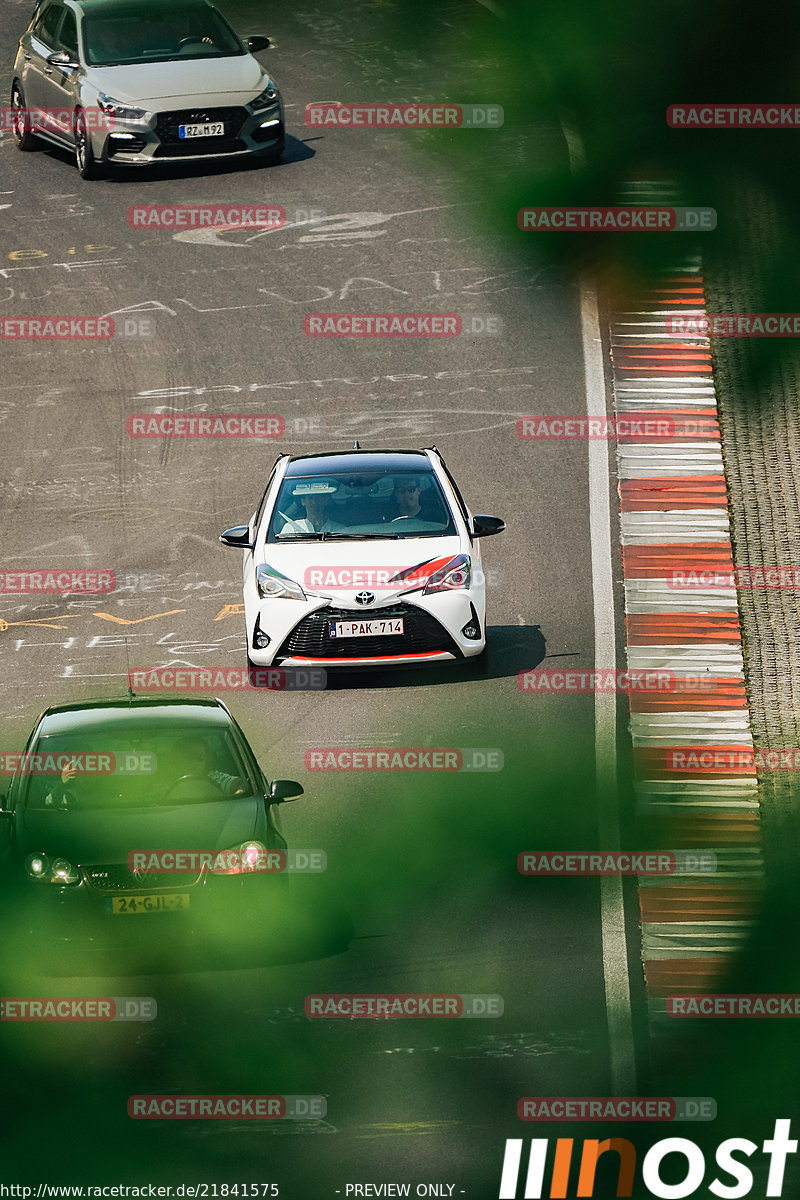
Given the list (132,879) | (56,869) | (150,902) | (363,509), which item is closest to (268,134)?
(363,509)

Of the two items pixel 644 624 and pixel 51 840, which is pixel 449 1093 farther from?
pixel 644 624

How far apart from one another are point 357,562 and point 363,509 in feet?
2.26

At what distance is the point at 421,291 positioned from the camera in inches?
984

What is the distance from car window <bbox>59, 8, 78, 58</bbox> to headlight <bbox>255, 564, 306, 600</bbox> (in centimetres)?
1205

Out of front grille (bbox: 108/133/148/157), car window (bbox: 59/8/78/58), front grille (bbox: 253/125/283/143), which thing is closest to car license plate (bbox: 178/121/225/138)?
front grille (bbox: 253/125/283/143)

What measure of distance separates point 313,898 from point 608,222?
7.63 metres

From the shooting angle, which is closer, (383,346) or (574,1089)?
(574,1089)

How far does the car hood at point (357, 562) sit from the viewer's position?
14.9 m

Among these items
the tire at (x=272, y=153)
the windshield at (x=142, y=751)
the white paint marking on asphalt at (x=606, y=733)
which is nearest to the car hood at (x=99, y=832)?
the windshield at (x=142, y=751)

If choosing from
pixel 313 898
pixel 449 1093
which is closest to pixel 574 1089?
pixel 449 1093

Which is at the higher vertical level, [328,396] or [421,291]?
[421,291]

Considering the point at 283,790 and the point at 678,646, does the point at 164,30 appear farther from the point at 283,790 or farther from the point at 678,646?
the point at 678,646

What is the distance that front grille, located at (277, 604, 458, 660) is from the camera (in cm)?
1497

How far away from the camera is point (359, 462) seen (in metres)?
16.1
